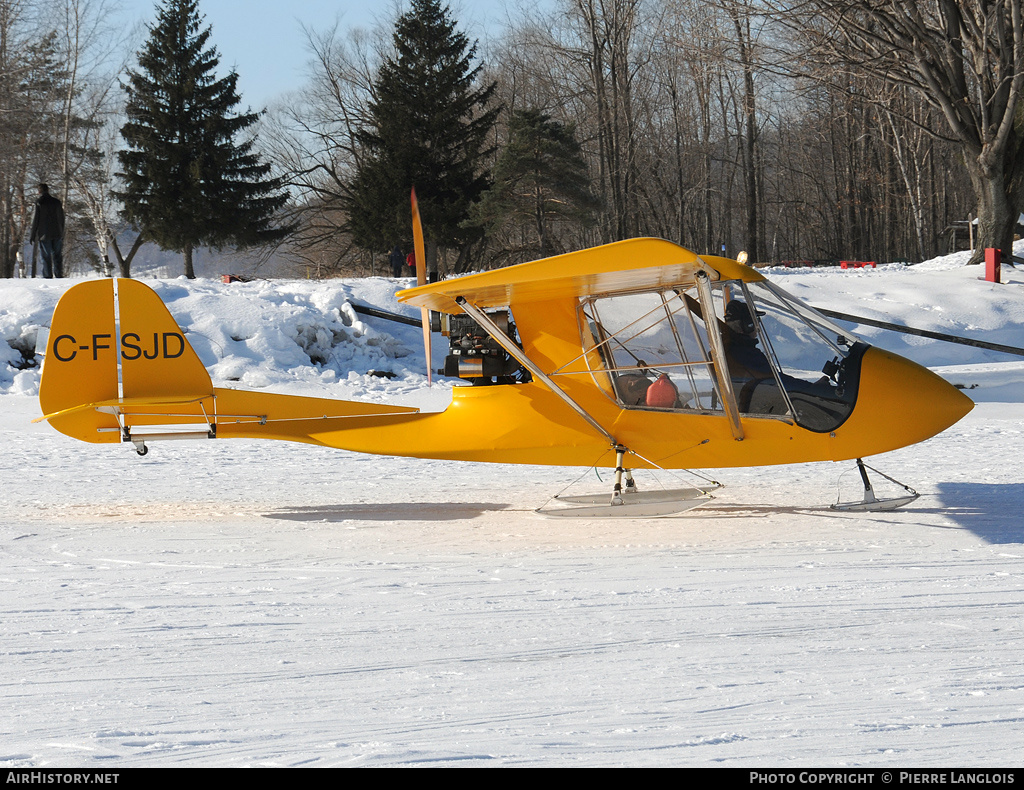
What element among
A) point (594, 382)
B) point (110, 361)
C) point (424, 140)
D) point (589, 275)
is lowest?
point (594, 382)

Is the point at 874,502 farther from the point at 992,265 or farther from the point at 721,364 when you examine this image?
the point at 992,265

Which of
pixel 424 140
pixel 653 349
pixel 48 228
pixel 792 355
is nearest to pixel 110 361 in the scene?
pixel 653 349

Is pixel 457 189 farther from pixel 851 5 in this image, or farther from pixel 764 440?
pixel 764 440

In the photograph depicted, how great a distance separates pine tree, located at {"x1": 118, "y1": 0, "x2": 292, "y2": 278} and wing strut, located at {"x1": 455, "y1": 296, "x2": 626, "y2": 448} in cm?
2594

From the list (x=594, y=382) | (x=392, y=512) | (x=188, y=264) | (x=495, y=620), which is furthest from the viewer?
(x=188, y=264)

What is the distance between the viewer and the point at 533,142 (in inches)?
1298

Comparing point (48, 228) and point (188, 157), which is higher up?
point (188, 157)

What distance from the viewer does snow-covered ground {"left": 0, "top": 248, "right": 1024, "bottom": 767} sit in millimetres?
3133

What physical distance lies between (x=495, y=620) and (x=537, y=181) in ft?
101

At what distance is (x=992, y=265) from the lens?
814 inches

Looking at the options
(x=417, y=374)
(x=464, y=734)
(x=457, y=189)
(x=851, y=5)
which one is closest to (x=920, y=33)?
(x=851, y=5)

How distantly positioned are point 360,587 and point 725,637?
2.12 m

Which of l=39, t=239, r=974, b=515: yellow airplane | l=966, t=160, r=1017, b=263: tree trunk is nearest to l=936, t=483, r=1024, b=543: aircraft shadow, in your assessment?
l=39, t=239, r=974, b=515: yellow airplane

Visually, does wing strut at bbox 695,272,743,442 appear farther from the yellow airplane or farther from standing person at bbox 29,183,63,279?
standing person at bbox 29,183,63,279
